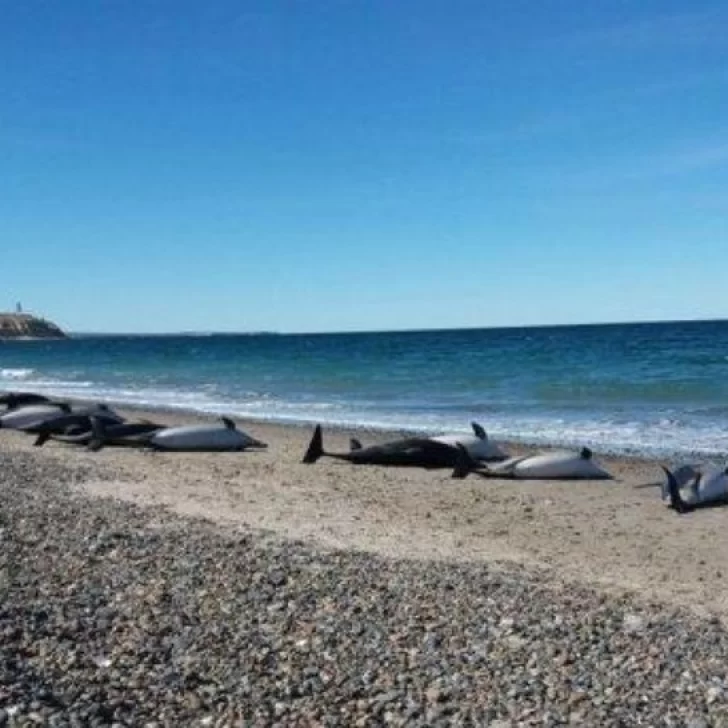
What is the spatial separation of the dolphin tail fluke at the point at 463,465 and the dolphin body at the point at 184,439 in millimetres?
5135

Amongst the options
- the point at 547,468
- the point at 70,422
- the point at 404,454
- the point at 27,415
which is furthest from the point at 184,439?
the point at 547,468

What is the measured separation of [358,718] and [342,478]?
35.8 ft

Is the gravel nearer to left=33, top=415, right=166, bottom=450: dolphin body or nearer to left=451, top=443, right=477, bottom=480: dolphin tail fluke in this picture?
left=451, top=443, right=477, bottom=480: dolphin tail fluke

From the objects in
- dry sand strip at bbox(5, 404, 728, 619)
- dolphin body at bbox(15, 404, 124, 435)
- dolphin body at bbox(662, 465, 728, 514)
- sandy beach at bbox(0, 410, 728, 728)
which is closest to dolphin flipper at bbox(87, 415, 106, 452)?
dry sand strip at bbox(5, 404, 728, 619)

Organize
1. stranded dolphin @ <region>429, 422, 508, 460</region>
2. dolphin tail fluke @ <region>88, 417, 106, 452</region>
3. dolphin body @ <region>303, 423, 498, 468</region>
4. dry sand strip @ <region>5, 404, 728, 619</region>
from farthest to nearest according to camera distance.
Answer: dolphin tail fluke @ <region>88, 417, 106, 452</region>
stranded dolphin @ <region>429, 422, 508, 460</region>
dolphin body @ <region>303, 423, 498, 468</region>
dry sand strip @ <region>5, 404, 728, 619</region>

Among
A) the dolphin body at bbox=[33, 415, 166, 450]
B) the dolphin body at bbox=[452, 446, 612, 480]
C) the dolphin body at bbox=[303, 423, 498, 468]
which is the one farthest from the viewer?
the dolphin body at bbox=[33, 415, 166, 450]

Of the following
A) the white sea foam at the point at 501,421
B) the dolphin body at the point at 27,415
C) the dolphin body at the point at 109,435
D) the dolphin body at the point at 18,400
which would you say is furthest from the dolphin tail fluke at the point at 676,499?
the dolphin body at the point at 18,400

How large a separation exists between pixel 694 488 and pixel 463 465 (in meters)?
3.88

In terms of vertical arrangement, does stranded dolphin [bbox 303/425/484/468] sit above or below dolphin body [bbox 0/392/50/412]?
below

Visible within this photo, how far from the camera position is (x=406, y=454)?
18.4 metres

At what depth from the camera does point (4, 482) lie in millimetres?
14719

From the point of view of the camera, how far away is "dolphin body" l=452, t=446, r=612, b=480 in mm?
16797

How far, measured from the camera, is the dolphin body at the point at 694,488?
14.0 metres

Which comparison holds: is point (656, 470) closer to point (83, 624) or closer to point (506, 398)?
point (83, 624)
